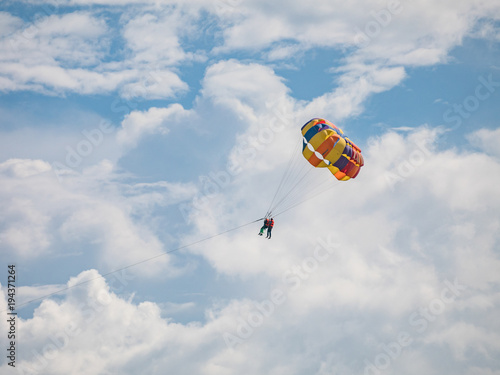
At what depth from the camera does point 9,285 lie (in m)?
57.8

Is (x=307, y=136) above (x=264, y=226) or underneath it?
above

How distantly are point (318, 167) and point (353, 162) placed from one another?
12.7 feet

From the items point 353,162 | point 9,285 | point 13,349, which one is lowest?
point 13,349

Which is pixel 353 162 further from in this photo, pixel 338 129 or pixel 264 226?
pixel 264 226

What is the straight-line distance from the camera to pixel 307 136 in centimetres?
6316

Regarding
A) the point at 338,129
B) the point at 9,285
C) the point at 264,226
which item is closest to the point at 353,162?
the point at 338,129

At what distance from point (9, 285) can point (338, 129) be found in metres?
34.8

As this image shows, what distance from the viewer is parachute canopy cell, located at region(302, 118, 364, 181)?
6203 centimetres

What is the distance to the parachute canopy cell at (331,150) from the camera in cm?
6203

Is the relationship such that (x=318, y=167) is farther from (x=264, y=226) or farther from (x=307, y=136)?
(x=264, y=226)

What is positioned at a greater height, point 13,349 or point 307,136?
point 307,136

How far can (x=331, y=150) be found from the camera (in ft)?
204

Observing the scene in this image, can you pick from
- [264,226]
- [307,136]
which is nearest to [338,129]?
[307,136]

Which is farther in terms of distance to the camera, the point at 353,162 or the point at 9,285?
the point at 353,162
